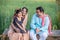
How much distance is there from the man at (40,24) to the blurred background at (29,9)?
73mm

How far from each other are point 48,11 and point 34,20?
0.98ft

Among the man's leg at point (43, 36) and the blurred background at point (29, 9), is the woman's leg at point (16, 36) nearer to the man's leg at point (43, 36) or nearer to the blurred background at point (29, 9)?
the blurred background at point (29, 9)

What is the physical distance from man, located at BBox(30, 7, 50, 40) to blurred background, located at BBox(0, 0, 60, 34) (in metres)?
0.07

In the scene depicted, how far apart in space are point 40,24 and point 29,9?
0.33 m

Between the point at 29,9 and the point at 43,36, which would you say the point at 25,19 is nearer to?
the point at 29,9

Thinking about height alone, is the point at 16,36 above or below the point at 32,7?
below

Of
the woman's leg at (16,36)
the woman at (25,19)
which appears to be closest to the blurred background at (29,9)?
the woman at (25,19)

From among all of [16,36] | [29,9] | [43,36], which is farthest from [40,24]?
[16,36]

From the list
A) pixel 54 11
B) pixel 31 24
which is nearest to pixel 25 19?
pixel 31 24

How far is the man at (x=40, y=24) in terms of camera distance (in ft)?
18.2

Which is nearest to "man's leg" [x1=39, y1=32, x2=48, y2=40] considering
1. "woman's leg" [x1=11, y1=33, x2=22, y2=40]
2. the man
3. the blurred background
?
the man

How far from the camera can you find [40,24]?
18.5 feet

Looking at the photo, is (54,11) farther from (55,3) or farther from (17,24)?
(17,24)

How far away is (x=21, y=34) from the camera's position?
556 centimetres
